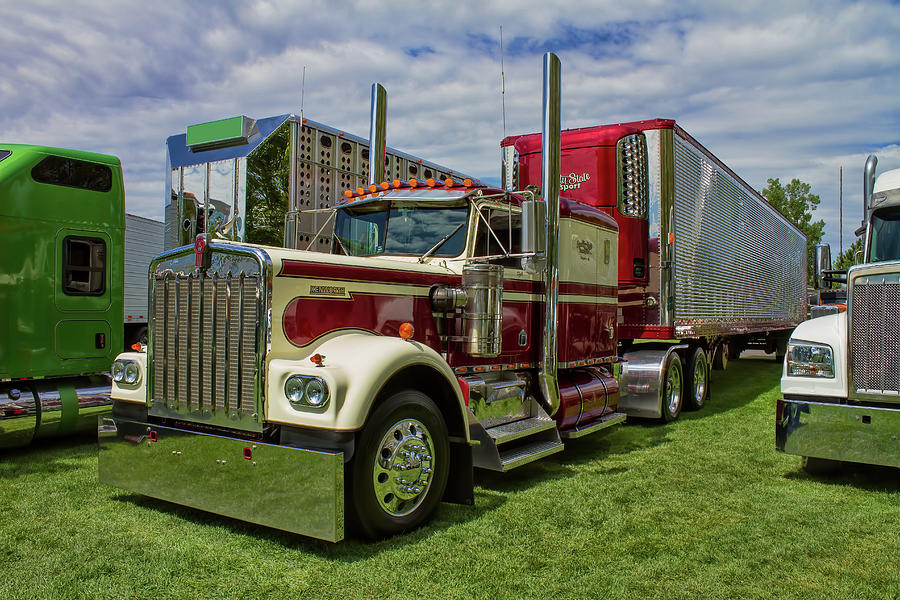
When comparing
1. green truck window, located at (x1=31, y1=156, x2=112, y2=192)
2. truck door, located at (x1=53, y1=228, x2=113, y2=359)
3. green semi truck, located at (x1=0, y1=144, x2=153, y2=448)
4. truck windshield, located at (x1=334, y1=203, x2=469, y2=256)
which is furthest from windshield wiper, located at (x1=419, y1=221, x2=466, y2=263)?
green truck window, located at (x1=31, y1=156, x2=112, y2=192)

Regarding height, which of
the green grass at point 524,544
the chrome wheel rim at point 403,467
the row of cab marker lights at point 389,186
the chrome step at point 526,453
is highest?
the row of cab marker lights at point 389,186

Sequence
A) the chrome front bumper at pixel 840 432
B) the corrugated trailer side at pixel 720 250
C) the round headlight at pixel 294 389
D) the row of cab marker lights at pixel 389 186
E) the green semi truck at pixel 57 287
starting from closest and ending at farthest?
the round headlight at pixel 294 389 < the chrome front bumper at pixel 840 432 < the row of cab marker lights at pixel 389 186 < the green semi truck at pixel 57 287 < the corrugated trailer side at pixel 720 250

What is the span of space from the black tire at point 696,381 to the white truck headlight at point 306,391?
7225 millimetres

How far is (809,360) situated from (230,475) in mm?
4447

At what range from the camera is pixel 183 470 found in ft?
14.4

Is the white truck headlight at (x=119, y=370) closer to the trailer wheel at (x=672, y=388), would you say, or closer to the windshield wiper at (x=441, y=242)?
the windshield wiper at (x=441, y=242)

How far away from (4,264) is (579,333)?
18.0 feet

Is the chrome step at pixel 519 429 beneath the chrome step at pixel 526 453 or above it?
above

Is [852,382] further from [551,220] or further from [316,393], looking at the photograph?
[316,393]

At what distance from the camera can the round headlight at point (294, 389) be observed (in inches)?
156

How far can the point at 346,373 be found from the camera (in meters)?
3.95

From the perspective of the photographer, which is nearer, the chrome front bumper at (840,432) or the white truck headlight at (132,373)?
the white truck headlight at (132,373)

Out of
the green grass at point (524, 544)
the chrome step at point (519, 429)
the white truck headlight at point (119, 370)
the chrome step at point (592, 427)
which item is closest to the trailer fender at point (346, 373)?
the green grass at point (524, 544)

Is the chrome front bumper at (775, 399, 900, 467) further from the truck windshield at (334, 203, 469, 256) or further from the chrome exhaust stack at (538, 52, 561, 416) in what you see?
the truck windshield at (334, 203, 469, 256)
